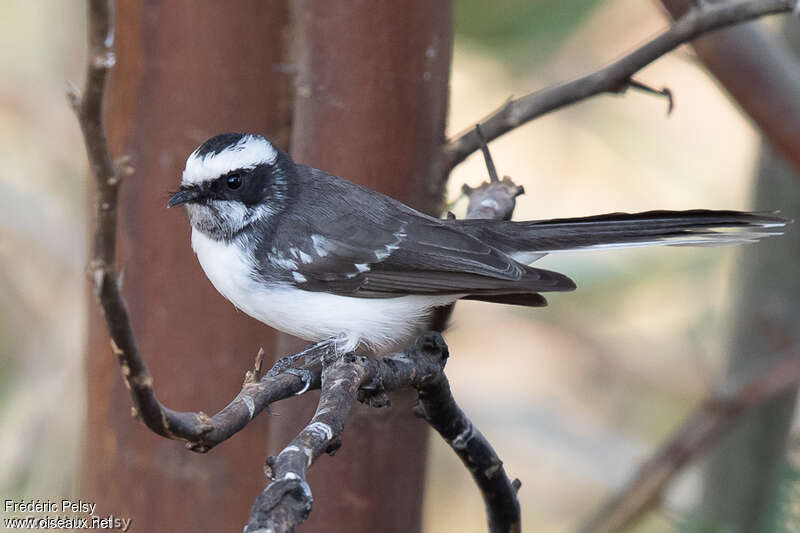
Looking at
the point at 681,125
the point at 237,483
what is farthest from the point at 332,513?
the point at 681,125

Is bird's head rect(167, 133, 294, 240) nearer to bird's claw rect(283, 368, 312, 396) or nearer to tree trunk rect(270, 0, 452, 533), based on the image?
tree trunk rect(270, 0, 452, 533)

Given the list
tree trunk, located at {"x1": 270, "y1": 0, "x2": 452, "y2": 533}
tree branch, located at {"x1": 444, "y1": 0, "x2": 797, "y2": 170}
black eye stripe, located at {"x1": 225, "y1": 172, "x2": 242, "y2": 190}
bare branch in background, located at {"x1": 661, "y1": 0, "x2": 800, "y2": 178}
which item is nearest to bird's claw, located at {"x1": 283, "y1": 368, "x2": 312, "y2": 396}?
tree trunk, located at {"x1": 270, "y1": 0, "x2": 452, "y2": 533}

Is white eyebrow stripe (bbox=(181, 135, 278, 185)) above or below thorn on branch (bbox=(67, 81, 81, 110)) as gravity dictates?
above

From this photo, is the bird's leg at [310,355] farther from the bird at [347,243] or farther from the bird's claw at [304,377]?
the bird's claw at [304,377]

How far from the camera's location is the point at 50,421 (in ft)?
14.0

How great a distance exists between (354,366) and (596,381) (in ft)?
13.7

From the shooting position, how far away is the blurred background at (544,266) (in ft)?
14.3

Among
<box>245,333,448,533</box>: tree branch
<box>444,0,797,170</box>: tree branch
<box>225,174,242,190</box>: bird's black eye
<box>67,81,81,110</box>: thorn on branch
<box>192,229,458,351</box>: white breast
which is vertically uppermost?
<box>444,0,797,170</box>: tree branch

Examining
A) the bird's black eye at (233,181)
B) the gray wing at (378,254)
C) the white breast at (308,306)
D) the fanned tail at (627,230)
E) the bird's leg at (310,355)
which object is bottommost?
the bird's leg at (310,355)

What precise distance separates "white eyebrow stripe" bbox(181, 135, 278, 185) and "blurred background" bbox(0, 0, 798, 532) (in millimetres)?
1664

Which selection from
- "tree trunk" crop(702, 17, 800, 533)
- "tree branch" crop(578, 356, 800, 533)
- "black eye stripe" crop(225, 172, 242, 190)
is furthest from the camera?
"tree trunk" crop(702, 17, 800, 533)

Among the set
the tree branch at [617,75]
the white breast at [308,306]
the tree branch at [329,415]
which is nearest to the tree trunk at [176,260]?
the white breast at [308,306]

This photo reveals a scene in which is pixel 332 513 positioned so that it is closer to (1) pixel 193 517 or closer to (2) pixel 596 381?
(1) pixel 193 517

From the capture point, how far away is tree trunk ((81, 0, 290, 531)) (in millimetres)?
2986
